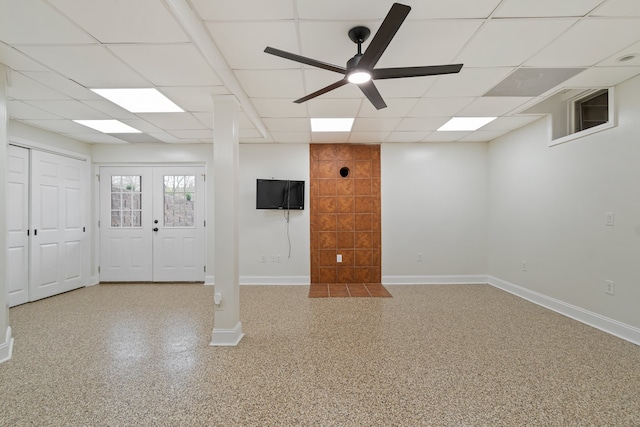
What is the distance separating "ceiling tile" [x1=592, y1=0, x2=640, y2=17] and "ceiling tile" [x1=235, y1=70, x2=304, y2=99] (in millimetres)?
2120

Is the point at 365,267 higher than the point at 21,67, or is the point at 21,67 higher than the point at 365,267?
the point at 21,67

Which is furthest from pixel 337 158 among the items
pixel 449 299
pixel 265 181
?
pixel 449 299

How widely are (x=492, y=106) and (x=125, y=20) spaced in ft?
12.0

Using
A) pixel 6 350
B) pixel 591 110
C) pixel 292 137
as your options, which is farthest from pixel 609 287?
pixel 6 350

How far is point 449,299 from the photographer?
4.24m

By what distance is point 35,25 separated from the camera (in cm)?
192

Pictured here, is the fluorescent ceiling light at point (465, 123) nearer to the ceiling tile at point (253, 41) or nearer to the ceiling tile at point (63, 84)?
the ceiling tile at point (253, 41)

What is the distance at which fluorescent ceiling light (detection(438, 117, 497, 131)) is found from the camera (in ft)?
13.1

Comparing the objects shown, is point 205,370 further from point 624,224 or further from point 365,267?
point 624,224

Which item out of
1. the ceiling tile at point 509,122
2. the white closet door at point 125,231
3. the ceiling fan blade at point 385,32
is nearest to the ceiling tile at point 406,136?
the ceiling tile at point 509,122

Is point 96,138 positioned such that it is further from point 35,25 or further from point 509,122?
point 509,122

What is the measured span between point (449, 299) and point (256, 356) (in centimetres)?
294

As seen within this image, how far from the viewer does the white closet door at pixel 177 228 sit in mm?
5223

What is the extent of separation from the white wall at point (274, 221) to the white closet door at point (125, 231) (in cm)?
169
